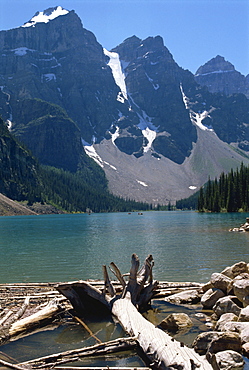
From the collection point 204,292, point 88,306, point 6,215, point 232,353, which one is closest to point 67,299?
point 88,306

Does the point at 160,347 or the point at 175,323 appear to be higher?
the point at 160,347

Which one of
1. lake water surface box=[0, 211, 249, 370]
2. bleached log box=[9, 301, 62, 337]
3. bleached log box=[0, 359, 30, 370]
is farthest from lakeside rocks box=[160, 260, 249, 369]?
bleached log box=[0, 359, 30, 370]

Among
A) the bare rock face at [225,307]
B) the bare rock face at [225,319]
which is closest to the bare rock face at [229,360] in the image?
the bare rock face at [225,319]

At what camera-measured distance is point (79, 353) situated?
422 inches

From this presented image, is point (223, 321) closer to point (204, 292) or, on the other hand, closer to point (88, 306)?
point (204, 292)

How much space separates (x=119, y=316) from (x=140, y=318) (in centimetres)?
141

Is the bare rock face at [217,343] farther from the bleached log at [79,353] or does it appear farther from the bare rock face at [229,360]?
the bleached log at [79,353]

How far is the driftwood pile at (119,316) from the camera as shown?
9709mm

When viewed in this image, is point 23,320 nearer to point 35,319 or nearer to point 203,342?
point 35,319

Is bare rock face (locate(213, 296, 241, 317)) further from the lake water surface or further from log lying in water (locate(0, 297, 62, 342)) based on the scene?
log lying in water (locate(0, 297, 62, 342))

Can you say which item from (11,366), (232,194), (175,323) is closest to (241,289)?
(175,323)

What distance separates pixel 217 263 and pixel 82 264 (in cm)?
1282

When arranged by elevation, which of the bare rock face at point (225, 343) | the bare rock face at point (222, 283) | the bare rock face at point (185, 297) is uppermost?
the bare rock face at point (222, 283)

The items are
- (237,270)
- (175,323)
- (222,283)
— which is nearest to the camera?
(175,323)
